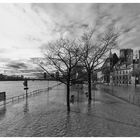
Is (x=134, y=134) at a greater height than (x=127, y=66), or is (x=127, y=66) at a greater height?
(x=127, y=66)

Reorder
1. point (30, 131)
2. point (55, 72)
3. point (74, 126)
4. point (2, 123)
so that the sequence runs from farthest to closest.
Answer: point (55, 72)
point (2, 123)
point (74, 126)
point (30, 131)

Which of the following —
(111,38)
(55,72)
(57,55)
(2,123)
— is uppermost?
(111,38)

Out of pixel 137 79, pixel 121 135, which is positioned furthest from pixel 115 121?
pixel 137 79

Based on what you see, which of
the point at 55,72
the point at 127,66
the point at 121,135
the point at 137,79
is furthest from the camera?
the point at 127,66

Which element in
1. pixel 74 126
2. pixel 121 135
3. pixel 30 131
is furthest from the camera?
pixel 74 126

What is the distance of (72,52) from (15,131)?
855cm

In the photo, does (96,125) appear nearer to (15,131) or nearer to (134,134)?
(134,134)

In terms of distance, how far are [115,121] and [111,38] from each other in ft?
37.2

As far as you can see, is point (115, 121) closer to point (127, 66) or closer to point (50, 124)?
point (50, 124)

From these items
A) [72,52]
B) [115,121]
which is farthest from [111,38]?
[115,121]

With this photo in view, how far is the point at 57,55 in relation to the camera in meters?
13.3

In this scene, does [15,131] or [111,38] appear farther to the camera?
[111,38]

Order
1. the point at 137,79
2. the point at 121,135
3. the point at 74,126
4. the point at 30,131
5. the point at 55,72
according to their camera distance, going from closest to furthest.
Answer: the point at 121,135 < the point at 30,131 < the point at 74,126 < the point at 55,72 < the point at 137,79

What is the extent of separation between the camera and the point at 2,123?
9.27 m
